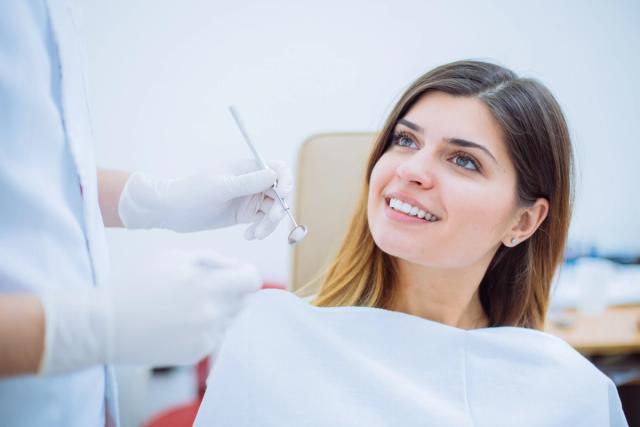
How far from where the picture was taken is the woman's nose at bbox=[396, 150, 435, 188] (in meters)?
0.88

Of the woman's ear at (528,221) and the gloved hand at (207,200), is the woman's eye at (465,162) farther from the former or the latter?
the gloved hand at (207,200)

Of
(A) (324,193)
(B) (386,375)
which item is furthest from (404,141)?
(B) (386,375)

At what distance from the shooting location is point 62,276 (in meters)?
0.61

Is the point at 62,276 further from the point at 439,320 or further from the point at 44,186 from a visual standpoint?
the point at 439,320

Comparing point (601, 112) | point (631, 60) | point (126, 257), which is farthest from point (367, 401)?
point (631, 60)

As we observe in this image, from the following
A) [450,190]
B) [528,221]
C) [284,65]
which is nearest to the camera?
[450,190]

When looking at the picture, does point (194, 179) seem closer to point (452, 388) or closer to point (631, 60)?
point (452, 388)

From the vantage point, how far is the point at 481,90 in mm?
919

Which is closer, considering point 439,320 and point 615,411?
point 615,411

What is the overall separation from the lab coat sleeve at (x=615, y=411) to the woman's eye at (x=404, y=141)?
2.43 feet

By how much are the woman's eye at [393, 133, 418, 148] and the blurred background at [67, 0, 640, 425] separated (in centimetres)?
58

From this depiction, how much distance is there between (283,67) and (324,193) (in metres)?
0.74

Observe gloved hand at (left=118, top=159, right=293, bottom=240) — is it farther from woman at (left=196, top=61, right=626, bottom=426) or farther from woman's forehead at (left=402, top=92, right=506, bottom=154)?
woman's forehead at (left=402, top=92, right=506, bottom=154)

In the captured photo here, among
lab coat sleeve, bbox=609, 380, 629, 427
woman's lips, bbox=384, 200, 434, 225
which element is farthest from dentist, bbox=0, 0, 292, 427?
lab coat sleeve, bbox=609, 380, 629, 427
